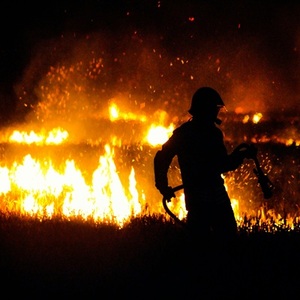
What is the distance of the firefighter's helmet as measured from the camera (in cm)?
491

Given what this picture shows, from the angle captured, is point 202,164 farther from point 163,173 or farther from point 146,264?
point 146,264

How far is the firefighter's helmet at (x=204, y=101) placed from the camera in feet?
16.1

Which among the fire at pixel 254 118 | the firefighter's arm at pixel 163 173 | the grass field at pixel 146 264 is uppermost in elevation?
the fire at pixel 254 118

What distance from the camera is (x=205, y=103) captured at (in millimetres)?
4926

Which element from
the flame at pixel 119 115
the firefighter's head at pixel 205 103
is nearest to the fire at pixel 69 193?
the flame at pixel 119 115

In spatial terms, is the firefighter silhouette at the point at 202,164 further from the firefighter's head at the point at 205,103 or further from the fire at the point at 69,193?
the fire at the point at 69,193

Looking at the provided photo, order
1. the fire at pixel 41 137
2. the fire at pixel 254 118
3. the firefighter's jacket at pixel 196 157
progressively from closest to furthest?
the firefighter's jacket at pixel 196 157 < the fire at pixel 254 118 < the fire at pixel 41 137

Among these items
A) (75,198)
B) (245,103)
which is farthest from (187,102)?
(75,198)

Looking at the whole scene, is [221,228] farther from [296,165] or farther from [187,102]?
[187,102]

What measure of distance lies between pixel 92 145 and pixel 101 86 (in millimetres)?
2862

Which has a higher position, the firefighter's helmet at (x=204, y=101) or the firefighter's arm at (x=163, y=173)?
the firefighter's helmet at (x=204, y=101)

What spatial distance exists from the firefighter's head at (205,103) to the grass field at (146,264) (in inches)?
47.7

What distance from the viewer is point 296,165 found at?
45.3 ft

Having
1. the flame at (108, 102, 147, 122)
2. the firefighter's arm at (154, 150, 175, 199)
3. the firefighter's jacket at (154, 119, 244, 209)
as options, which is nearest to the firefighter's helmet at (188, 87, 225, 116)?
the firefighter's jacket at (154, 119, 244, 209)
